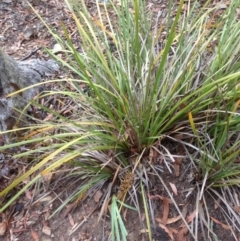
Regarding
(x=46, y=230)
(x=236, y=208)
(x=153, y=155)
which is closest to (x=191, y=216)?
(x=236, y=208)

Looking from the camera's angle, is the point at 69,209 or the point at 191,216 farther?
the point at 69,209

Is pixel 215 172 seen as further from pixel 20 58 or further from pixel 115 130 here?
pixel 20 58

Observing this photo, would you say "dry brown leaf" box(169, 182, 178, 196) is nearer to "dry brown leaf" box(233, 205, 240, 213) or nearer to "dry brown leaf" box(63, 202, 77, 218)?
"dry brown leaf" box(233, 205, 240, 213)

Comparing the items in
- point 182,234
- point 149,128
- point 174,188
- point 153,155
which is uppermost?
point 149,128

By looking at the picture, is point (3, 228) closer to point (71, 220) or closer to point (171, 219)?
point (71, 220)

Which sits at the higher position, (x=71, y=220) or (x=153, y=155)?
(x=153, y=155)

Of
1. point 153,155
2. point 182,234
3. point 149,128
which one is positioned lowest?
point 182,234

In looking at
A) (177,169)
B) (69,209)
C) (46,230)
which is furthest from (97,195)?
(177,169)

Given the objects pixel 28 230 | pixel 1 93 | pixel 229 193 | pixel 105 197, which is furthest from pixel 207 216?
pixel 1 93

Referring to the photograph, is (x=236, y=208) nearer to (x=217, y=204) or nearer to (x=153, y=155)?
(x=217, y=204)

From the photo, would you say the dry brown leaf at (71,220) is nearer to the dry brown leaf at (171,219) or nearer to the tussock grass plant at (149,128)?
the tussock grass plant at (149,128)

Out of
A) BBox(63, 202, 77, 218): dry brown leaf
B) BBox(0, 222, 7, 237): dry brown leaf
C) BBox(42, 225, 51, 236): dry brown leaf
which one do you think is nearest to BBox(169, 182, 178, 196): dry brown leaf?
BBox(63, 202, 77, 218): dry brown leaf

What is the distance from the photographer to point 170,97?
6.26ft

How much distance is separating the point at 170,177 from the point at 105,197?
1.15 ft
